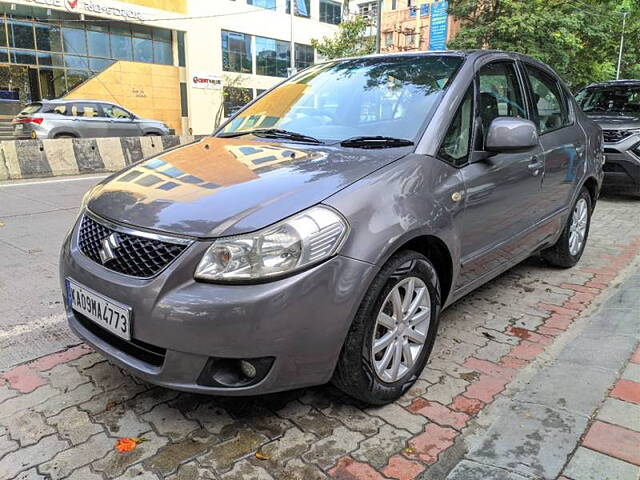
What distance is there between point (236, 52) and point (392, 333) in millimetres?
35871

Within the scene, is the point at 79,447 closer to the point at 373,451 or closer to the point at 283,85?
the point at 373,451

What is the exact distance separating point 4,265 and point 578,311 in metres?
4.69

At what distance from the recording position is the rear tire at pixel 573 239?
179 inches

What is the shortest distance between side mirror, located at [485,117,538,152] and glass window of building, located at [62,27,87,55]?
98.5 ft

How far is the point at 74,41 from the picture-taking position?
91.7ft

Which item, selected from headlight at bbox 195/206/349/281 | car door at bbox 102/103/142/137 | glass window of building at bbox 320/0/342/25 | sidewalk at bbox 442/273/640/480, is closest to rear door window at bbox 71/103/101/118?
car door at bbox 102/103/142/137

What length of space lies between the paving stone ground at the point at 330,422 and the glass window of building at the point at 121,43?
30009 mm

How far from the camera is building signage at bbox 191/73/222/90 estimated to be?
107ft

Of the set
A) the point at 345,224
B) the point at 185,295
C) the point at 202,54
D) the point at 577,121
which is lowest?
the point at 185,295

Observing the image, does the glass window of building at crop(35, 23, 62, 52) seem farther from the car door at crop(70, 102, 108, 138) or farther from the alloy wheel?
the alloy wheel

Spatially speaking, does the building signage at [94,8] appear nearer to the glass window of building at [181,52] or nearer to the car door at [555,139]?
the glass window of building at [181,52]

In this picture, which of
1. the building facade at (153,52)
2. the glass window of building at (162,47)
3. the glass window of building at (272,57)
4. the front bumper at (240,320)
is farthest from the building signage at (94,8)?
the front bumper at (240,320)

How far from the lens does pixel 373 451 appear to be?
224 centimetres

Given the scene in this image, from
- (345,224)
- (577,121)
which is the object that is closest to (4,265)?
(345,224)
